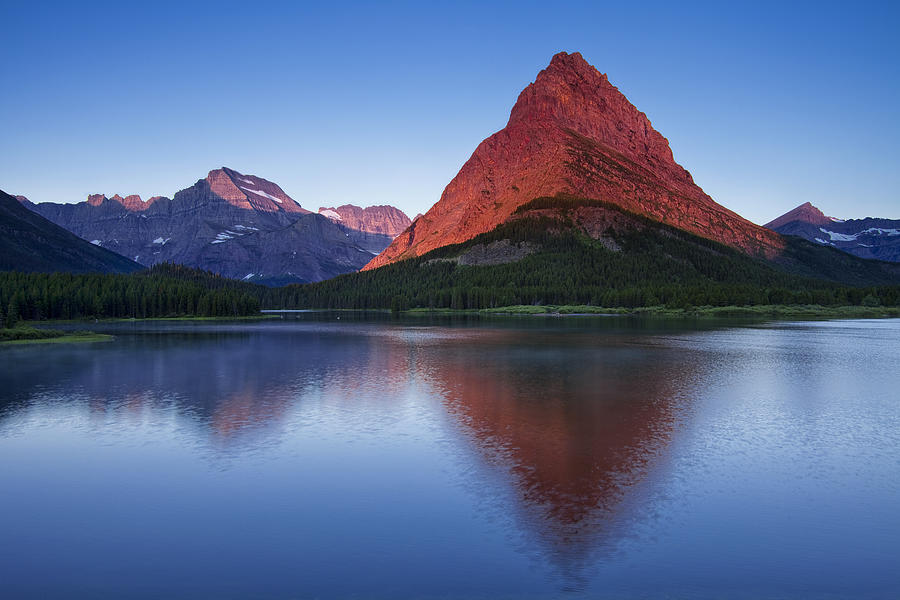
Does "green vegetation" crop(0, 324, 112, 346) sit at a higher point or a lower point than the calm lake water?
higher

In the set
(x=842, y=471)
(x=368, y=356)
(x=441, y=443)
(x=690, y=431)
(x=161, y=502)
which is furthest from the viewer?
(x=368, y=356)

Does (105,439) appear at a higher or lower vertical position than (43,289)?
lower

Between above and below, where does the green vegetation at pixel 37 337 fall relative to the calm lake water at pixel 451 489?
above

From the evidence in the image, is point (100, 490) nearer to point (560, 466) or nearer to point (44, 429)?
point (44, 429)

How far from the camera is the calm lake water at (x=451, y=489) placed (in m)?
16.9

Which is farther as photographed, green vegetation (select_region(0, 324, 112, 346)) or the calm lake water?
green vegetation (select_region(0, 324, 112, 346))

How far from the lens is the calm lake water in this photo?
1688 cm

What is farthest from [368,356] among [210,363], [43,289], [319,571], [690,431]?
[43,289]

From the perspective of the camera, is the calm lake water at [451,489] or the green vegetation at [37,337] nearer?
the calm lake water at [451,489]

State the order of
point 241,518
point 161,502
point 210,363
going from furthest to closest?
point 210,363 → point 161,502 → point 241,518

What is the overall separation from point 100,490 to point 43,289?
182155mm

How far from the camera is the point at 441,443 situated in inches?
1255

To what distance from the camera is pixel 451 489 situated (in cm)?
2433

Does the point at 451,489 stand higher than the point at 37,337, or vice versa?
the point at 37,337
